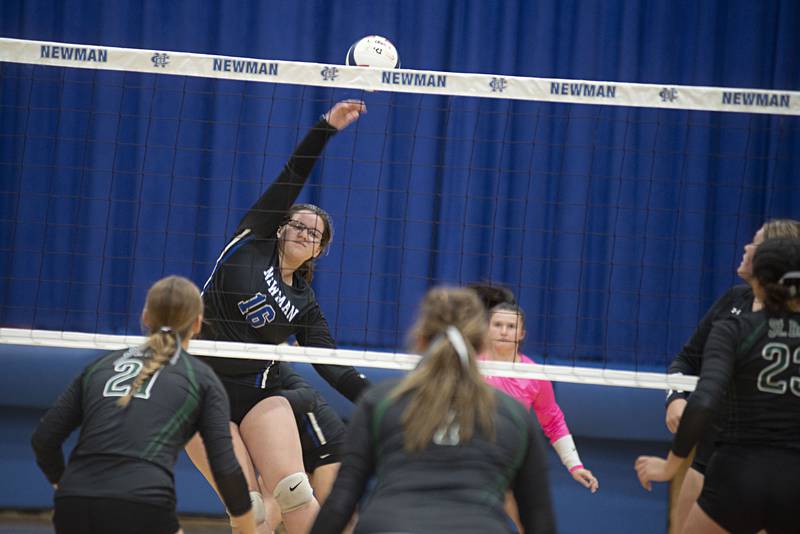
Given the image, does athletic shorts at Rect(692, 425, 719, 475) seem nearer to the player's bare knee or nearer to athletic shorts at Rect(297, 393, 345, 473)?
athletic shorts at Rect(297, 393, 345, 473)

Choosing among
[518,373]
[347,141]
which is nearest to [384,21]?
[347,141]

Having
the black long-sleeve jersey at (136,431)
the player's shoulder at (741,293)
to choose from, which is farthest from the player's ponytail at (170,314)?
the player's shoulder at (741,293)

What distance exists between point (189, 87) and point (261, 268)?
2954mm

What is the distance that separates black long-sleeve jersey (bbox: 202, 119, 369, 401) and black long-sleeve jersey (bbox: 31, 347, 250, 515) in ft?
4.96

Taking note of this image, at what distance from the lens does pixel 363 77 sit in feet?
15.8

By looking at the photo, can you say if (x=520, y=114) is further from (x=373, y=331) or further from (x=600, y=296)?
(x=373, y=331)

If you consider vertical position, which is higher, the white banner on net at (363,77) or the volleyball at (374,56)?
the volleyball at (374,56)

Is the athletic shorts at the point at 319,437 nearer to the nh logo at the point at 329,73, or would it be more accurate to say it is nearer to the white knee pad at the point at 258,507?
the white knee pad at the point at 258,507

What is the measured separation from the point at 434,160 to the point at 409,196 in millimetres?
326

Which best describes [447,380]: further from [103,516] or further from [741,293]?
[741,293]

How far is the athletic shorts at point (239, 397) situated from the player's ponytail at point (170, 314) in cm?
144

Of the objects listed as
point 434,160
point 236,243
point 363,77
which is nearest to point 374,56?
point 363,77

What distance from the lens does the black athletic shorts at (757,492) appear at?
3.41 metres

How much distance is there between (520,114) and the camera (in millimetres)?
7223
